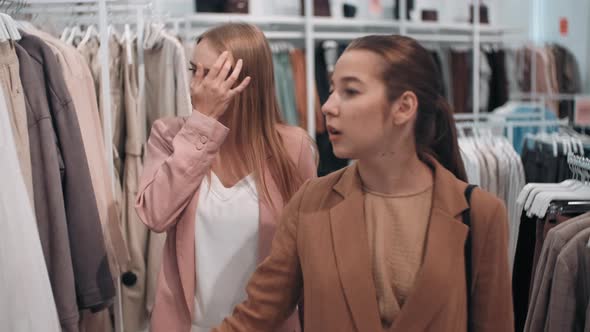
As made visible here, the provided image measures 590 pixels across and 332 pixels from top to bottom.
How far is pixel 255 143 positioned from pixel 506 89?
499cm

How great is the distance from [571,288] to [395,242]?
0.61 m

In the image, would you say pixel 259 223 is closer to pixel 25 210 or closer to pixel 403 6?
pixel 25 210

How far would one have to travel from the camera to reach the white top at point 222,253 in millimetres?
1636

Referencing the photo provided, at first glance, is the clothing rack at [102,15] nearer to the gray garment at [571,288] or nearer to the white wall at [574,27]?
the gray garment at [571,288]

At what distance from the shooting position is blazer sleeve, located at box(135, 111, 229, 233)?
1.57 metres

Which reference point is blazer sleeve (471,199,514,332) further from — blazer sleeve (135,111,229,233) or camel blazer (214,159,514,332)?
blazer sleeve (135,111,229,233)

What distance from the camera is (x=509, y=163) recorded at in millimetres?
2787

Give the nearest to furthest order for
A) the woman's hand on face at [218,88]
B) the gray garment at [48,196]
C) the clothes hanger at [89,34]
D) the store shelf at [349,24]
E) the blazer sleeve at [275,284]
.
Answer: the blazer sleeve at [275,284], the woman's hand on face at [218,88], the gray garment at [48,196], the clothes hanger at [89,34], the store shelf at [349,24]

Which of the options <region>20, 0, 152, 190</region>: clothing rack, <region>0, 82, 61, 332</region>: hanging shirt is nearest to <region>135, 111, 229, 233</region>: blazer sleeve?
<region>0, 82, 61, 332</region>: hanging shirt

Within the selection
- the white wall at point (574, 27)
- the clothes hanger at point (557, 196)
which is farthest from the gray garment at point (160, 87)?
the white wall at point (574, 27)

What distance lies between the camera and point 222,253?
1.64 m

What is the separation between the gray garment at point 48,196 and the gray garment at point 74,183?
0.13 feet

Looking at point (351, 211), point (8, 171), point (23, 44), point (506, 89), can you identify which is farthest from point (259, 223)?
point (506, 89)

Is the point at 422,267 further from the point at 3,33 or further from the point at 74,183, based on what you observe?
the point at 3,33
